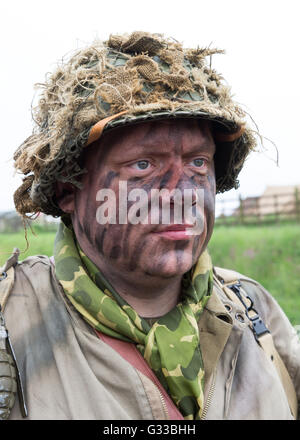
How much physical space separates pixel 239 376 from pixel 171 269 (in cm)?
58

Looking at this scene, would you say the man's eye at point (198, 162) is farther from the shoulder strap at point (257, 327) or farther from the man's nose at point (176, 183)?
the shoulder strap at point (257, 327)

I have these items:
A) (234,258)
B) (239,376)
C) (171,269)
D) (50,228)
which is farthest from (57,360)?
(234,258)

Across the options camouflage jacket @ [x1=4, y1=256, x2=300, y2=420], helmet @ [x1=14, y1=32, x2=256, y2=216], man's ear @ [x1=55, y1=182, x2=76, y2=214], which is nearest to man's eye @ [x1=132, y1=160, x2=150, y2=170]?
helmet @ [x1=14, y1=32, x2=256, y2=216]

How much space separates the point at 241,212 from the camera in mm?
17969

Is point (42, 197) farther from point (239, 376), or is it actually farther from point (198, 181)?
point (239, 376)

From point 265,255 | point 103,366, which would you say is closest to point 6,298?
point 103,366

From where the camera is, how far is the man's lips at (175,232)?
7.80 feet

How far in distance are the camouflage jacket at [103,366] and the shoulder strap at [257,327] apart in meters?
0.05

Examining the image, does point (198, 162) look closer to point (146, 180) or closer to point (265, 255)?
point (146, 180)

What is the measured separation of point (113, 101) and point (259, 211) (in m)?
16.2

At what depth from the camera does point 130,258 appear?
2.41 metres
